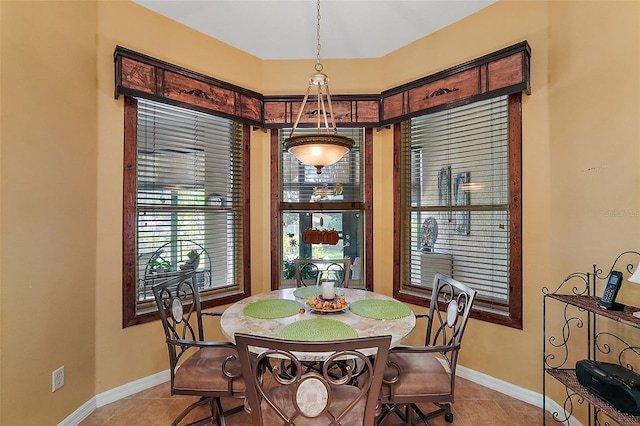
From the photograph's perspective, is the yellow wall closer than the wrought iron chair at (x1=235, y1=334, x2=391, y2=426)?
No

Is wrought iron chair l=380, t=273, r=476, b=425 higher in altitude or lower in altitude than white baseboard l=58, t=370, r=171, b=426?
higher

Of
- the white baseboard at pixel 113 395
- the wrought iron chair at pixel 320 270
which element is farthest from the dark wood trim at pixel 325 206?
the white baseboard at pixel 113 395

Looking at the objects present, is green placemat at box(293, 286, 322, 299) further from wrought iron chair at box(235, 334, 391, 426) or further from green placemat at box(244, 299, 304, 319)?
wrought iron chair at box(235, 334, 391, 426)

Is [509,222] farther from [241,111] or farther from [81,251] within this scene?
[81,251]

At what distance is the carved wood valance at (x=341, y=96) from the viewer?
7.71 ft

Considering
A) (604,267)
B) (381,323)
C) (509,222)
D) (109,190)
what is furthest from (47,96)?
(604,267)

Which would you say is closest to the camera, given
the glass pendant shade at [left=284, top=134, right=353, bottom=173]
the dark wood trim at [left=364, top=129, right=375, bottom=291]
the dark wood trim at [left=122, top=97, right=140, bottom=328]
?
the glass pendant shade at [left=284, top=134, right=353, bottom=173]

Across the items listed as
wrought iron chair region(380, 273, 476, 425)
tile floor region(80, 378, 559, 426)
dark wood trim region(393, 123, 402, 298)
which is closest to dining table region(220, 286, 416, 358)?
wrought iron chair region(380, 273, 476, 425)

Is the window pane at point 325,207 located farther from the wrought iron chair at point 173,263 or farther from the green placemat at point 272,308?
the green placemat at point 272,308

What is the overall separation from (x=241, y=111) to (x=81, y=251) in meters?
1.84

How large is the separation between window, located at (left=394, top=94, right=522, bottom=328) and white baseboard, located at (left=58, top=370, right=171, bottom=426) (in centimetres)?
232

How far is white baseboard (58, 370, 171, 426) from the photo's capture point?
2.08 metres

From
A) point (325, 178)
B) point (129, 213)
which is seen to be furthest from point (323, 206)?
point (129, 213)

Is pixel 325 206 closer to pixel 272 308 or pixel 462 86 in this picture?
pixel 272 308
